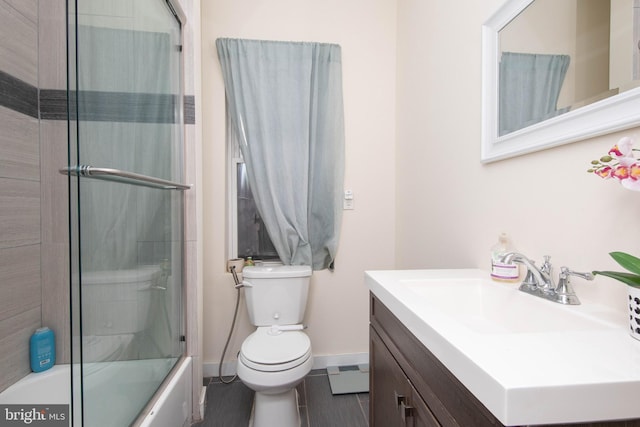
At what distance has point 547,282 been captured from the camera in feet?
2.70

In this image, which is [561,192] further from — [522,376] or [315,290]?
[315,290]

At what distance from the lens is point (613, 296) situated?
0.69 meters

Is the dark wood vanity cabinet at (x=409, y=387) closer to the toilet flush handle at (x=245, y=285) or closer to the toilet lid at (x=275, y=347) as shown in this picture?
the toilet lid at (x=275, y=347)

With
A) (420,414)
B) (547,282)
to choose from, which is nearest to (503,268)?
(547,282)

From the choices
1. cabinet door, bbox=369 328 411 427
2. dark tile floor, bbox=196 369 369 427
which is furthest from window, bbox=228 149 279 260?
A: cabinet door, bbox=369 328 411 427

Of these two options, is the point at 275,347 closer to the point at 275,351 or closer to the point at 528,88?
the point at 275,351

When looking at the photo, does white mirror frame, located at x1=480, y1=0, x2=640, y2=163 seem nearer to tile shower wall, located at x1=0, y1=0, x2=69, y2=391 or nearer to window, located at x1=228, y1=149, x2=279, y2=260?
window, located at x1=228, y1=149, x2=279, y2=260

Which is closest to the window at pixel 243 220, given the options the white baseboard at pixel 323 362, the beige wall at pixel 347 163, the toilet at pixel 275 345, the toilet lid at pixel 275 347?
the beige wall at pixel 347 163

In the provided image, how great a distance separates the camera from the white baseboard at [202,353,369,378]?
77.7 inches

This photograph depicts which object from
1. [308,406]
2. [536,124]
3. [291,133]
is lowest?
[308,406]

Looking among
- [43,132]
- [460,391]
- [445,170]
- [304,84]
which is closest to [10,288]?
[43,132]

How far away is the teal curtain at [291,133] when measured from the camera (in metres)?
1.91

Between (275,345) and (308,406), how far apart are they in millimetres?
485

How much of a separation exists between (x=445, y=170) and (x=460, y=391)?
111 cm
